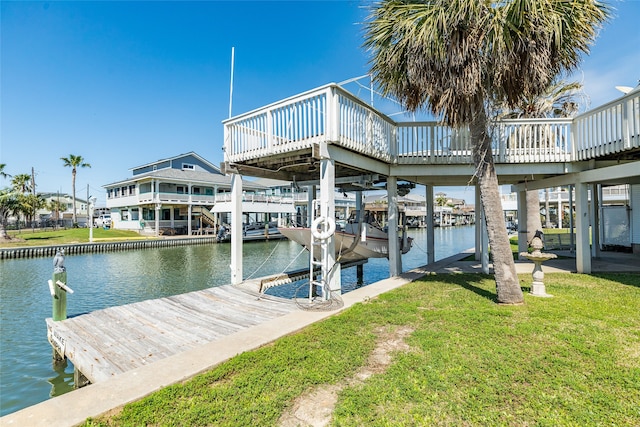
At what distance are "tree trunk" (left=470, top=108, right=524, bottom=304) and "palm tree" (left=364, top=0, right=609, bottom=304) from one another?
2 centimetres

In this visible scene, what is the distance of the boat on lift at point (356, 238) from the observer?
1012cm

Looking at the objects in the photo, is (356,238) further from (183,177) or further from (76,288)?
(183,177)

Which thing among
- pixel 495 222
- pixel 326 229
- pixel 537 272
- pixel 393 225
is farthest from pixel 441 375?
pixel 393 225

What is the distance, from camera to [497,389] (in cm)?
342

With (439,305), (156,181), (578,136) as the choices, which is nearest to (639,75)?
(578,136)

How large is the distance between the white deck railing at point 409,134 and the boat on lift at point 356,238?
8.44ft

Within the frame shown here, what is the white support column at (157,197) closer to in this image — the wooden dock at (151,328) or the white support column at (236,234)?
the white support column at (236,234)

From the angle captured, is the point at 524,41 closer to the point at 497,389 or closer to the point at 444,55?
the point at 444,55

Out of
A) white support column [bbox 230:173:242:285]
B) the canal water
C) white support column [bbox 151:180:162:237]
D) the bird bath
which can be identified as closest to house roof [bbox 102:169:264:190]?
white support column [bbox 151:180:162:237]

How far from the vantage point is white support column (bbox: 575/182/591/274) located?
9383mm

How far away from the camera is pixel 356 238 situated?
10398 mm

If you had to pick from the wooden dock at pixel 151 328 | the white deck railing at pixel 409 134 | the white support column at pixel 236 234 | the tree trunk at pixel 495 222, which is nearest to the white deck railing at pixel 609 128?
the white deck railing at pixel 409 134

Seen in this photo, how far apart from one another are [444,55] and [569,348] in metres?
5.07

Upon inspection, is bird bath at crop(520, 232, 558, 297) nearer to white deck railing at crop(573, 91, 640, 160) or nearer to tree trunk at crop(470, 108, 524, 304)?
tree trunk at crop(470, 108, 524, 304)
